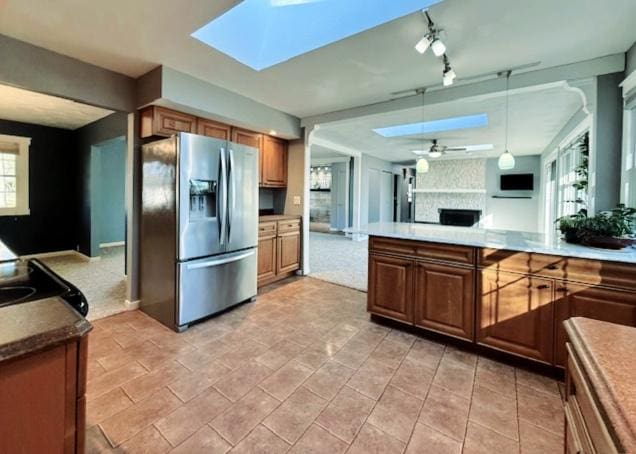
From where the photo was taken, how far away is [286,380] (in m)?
2.10

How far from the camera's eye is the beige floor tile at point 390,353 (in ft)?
7.70

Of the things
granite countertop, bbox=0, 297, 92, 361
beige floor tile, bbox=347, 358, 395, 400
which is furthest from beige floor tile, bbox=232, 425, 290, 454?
granite countertop, bbox=0, 297, 92, 361

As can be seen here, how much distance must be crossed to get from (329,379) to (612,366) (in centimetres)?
168

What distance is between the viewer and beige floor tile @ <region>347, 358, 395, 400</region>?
1.99m

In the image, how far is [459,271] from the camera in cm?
248

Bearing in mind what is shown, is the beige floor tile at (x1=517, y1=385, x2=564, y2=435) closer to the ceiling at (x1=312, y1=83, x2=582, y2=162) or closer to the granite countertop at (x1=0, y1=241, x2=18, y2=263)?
the ceiling at (x1=312, y1=83, x2=582, y2=162)

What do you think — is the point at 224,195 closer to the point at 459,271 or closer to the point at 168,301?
the point at 168,301

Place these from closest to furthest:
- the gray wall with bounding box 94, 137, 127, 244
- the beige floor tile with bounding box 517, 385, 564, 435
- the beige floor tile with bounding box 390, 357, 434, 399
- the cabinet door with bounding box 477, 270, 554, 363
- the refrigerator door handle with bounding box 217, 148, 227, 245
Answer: the beige floor tile with bounding box 517, 385, 564, 435 → the beige floor tile with bounding box 390, 357, 434, 399 → the cabinet door with bounding box 477, 270, 554, 363 → the refrigerator door handle with bounding box 217, 148, 227, 245 → the gray wall with bounding box 94, 137, 127, 244

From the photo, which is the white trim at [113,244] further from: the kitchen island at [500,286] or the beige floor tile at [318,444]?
the beige floor tile at [318,444]

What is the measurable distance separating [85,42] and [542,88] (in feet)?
13.7

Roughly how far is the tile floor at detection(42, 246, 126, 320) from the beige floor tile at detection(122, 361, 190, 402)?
4.64 ft

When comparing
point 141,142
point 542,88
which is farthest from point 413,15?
point 141,142

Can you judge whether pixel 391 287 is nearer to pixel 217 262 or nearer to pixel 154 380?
pixel 217 262

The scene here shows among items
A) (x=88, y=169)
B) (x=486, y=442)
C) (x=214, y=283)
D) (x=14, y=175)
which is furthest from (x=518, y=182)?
(x=14, y=175)
